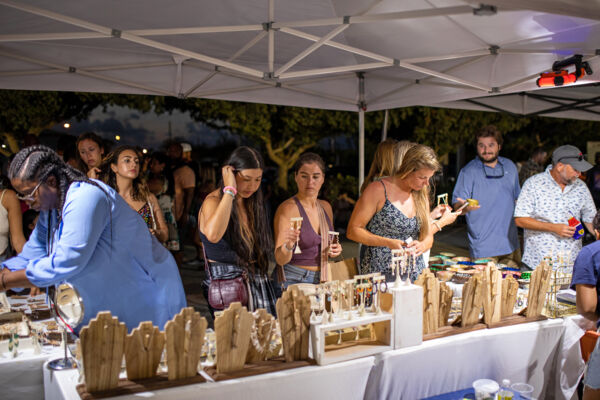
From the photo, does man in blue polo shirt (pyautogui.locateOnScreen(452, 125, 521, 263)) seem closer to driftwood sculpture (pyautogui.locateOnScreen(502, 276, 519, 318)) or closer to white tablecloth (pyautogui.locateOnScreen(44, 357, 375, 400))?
driftwood sculpture (pyautogui.locateOnScreen(502, 276, 519, 318))

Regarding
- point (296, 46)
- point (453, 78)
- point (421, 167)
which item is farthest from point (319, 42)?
point (453, 78)

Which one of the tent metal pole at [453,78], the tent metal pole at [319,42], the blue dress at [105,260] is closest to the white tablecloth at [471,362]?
the blue dress at [105,260]

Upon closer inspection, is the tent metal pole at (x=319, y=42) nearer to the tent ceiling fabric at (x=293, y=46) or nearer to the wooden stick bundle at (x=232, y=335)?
the tent ceiling fabric at (x=293, y=46)

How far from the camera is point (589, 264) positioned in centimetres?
212

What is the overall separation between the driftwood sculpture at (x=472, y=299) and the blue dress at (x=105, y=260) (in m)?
1.20

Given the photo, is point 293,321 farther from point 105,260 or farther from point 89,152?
point 89,152

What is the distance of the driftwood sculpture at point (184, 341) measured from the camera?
160 centimetres

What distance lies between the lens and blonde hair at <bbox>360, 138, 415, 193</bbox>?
3.00m

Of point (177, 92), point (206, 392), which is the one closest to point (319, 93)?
point (177, 92)

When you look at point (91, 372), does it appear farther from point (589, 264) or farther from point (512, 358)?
point (589, 264)

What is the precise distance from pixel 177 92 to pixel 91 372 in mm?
3514

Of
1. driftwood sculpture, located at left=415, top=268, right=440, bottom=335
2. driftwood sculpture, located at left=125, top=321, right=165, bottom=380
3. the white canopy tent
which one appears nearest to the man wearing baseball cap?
the white canopy tent

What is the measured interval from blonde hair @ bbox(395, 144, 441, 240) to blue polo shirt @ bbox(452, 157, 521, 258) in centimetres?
121

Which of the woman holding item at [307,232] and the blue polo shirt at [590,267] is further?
the woman holding item at [307,232]
